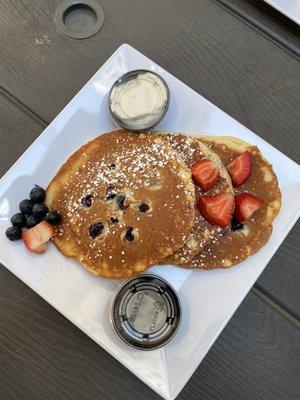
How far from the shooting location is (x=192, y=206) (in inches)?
54.5

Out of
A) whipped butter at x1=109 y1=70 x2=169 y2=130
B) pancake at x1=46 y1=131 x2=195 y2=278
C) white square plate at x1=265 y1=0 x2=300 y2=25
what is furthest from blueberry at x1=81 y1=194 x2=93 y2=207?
white square plate at x1=265 y1=0 x2=300 y2=25

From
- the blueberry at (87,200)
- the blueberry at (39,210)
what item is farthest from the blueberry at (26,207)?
the blueberry at (87,200)

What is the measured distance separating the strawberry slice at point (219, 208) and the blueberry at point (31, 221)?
1.43 ft

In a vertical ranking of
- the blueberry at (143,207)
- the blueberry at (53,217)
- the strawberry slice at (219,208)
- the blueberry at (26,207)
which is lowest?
the blueberry at (26,207)

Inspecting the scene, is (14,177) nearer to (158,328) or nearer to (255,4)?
(158,328)

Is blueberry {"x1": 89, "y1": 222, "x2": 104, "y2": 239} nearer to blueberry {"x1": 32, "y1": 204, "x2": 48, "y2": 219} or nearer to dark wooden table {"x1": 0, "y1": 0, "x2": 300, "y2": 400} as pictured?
blueberry {"x1": 32, "y1": 204, "x2": 48, "y2": 219}

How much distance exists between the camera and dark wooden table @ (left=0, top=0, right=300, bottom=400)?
4.76 feet

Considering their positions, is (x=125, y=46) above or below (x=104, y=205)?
above

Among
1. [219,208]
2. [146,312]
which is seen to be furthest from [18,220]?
[219,208]

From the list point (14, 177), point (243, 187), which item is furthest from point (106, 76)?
point (243, 187)

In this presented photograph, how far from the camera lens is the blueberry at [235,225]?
1.42 metres

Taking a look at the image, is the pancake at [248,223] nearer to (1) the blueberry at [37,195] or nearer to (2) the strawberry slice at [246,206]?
(2) the strawberry slice at [246,206]

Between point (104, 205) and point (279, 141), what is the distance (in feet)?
1.77

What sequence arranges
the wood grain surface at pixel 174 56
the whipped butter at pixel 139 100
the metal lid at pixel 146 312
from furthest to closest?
the wood grain surface at pixel 174 56
the whipped butter at pixel 139 100
the metal lid at pixel 146 312
